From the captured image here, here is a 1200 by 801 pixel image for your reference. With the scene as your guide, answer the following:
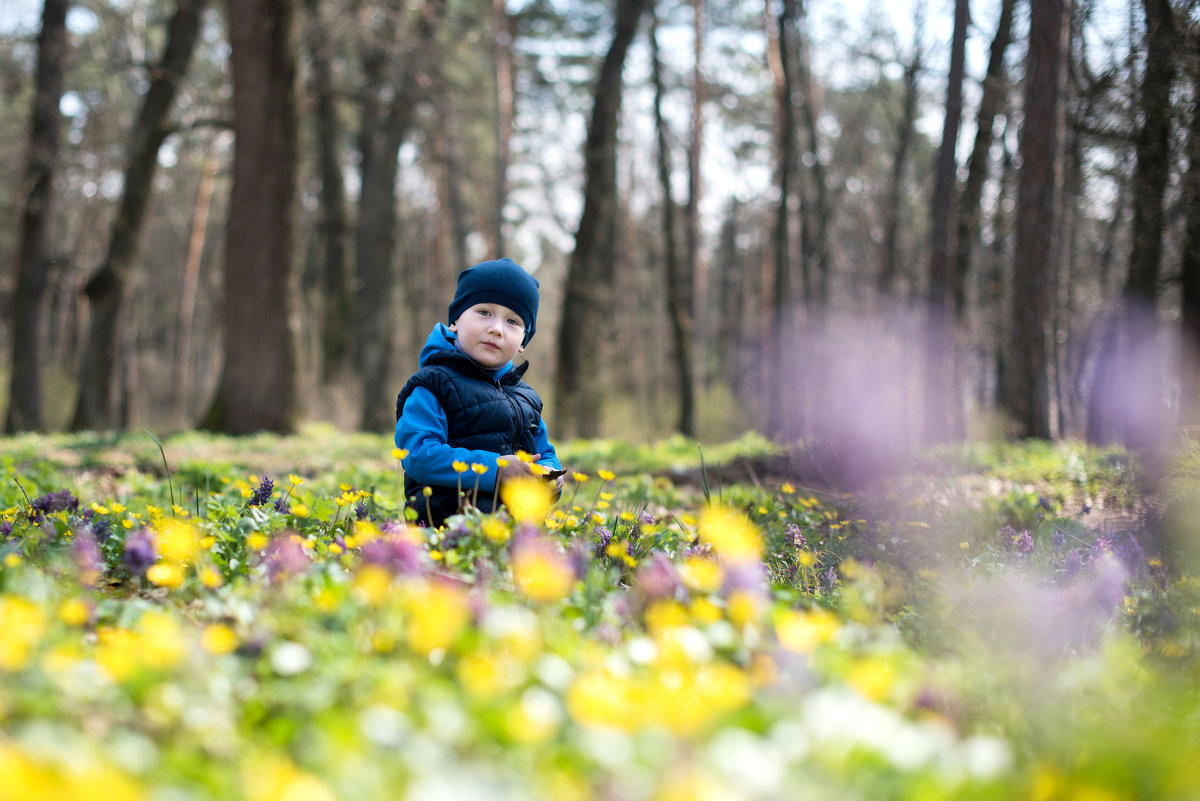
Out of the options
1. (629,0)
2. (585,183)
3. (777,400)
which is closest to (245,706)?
(585,183)

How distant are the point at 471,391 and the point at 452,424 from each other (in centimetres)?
15

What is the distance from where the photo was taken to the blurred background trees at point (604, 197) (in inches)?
372

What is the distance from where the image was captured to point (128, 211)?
12.0 m

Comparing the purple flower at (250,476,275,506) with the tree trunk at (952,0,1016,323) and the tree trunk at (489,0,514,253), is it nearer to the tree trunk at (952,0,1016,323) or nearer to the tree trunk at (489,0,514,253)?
the tree trunk at (952,0,1016,323)

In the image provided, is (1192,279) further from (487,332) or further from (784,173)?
(487,332)

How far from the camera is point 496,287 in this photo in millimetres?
3201

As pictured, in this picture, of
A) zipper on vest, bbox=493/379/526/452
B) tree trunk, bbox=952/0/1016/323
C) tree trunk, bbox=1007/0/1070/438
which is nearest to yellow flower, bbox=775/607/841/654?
zipper on vest, bbox=493/379/526/452

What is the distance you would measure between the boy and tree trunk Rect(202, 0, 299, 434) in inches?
275

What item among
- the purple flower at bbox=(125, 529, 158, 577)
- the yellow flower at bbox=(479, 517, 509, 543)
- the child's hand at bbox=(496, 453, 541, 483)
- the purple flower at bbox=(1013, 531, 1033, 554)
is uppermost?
the child's hand at bbox=(496, 453, 541, 483)

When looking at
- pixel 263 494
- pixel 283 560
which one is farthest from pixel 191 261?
pixel 283 560

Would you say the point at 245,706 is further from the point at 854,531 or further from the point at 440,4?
the point at 440,4

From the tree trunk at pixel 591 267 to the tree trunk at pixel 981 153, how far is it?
5588 millimetres

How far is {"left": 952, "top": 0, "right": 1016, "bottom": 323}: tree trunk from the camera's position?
1191 cm

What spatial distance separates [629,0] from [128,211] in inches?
336
